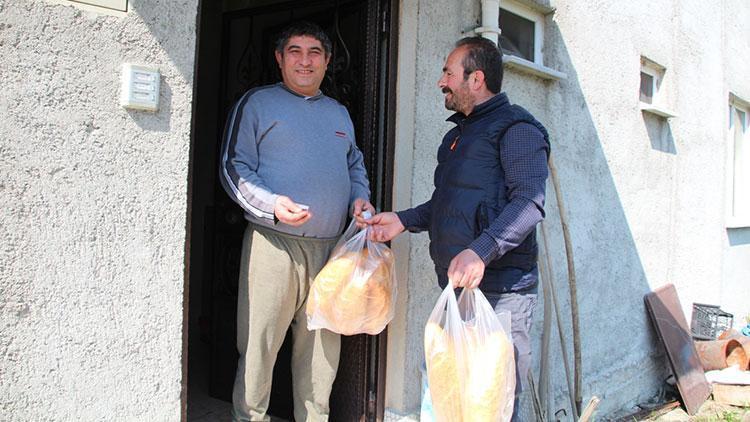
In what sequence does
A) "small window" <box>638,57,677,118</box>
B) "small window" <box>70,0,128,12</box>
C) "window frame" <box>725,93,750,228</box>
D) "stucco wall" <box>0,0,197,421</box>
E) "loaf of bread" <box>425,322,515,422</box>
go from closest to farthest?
"stucco wall" <box>0,0,197,421</box> < "small window" <box>70,0,128,12</box> < "loaf of bread" <box>425,322,515,422</box> < "small window" <box>638,57,677,118</box> < "window frame" <box>725,93,750,228</box>

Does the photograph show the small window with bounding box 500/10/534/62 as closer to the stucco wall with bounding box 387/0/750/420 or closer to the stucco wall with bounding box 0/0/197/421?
the stucco wall with bounding box 387/0/750/420

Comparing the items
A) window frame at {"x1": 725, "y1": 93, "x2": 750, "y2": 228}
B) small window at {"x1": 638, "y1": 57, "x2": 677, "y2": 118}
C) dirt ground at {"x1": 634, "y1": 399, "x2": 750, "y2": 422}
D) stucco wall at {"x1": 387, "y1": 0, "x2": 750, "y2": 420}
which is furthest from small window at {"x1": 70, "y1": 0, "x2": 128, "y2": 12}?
window frame at {"x1": 725, "y1": 93, "x2": 750, "y2": 228}

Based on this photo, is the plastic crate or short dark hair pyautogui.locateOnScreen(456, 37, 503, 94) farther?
the plastic crate

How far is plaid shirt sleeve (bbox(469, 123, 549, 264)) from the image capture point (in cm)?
235

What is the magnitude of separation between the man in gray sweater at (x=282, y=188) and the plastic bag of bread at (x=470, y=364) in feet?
2.24

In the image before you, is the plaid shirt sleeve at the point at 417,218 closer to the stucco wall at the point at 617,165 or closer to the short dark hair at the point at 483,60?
the stucco wall at the point at 617,165

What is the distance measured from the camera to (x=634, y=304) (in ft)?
17.4

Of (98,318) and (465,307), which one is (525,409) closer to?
(465,307)

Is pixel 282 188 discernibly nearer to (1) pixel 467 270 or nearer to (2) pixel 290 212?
(2) pixel 290 212

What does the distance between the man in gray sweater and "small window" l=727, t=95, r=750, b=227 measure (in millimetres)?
6196

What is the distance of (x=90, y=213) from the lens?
210 cm

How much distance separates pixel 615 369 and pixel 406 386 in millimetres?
2524

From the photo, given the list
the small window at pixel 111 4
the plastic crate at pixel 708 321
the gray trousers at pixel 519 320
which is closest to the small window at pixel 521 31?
the gray trousers at pixel 519 320

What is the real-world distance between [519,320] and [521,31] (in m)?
2.37
